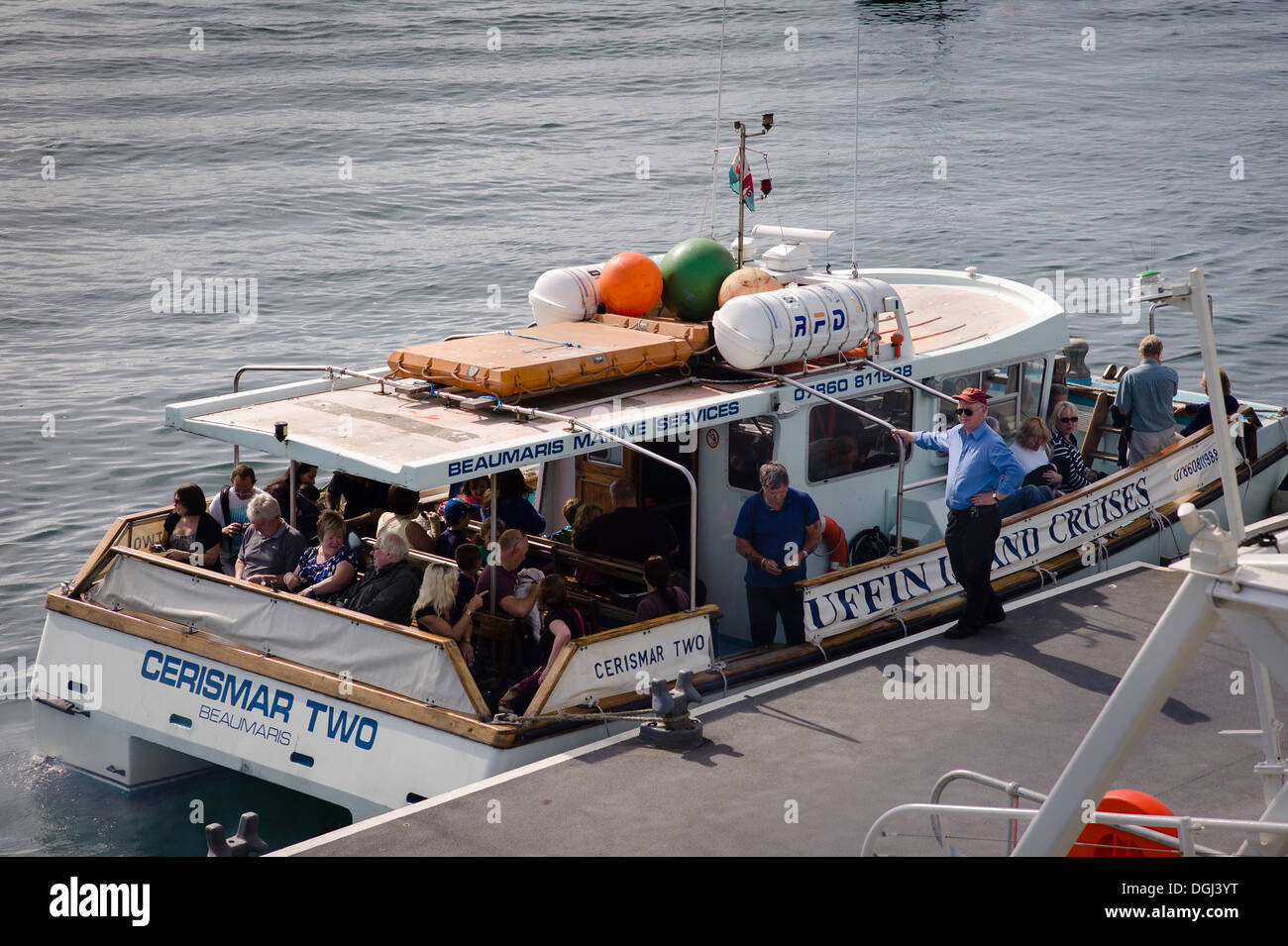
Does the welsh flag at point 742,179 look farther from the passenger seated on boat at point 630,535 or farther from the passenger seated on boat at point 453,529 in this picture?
the passenger seated on boat at point 453,529

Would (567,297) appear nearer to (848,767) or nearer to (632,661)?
(632,661)

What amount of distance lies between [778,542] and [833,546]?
33.7 inches

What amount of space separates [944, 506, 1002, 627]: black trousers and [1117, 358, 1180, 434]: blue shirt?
127 inches

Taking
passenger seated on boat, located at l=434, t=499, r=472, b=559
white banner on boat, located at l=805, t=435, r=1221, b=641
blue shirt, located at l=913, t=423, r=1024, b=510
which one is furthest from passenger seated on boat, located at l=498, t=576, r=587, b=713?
blue shirt, located at l=913, t=423, r=1024, b=510

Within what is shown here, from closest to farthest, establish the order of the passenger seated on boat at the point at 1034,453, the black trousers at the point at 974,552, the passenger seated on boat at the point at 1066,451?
the black trousers at the point at 974,552, the passenger seated on boat at the point at 1034,453, the passenger seated on boat at the point at 1066,451

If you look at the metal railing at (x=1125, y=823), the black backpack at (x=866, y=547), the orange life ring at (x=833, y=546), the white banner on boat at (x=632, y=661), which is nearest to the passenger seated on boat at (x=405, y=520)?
the white banner on boat at (x=632, y=661)

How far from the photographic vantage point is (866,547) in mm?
10500

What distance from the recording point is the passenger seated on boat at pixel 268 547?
9.55 m

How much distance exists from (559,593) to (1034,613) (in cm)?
377

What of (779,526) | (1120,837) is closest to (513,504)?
(779,526)

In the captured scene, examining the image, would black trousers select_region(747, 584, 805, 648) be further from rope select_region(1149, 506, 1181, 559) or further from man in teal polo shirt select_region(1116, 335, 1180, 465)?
man in teal polo shirt select_region(1116, 335, 1180, 465)

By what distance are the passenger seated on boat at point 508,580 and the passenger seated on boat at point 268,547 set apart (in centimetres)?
145
